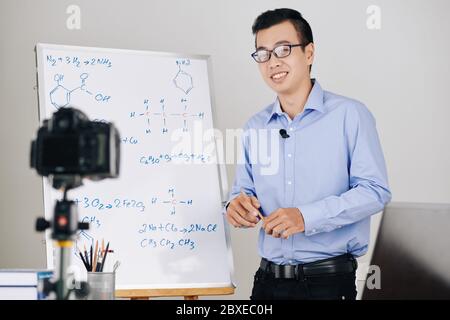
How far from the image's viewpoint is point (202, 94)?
2.16 meters

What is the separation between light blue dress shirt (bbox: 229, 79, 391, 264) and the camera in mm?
1581

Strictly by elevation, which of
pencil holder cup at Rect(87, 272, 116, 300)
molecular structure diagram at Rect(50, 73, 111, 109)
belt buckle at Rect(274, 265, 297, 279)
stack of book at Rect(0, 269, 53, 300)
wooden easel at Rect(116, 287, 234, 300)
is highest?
molecular structure diagram at Rect(50, 73, 111, 109)

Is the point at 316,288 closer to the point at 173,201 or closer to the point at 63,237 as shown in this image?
the point at 173,201

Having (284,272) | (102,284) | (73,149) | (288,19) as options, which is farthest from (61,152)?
(288,19)

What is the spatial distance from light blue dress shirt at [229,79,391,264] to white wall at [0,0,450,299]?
0.74 meters

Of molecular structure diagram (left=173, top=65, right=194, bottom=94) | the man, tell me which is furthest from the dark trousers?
molecular structure diagram (left=173, top=65, right=194, bottom=94)

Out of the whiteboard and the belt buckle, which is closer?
the belt buckle

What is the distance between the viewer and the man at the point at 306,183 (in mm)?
1583

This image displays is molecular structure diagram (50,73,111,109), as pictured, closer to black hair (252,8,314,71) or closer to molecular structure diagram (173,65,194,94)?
molecular structure diagram (173,65,194,94)

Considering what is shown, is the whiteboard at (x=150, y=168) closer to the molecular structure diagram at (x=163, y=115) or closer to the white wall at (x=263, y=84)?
the molecular structure diagram at (x=163, y=115)

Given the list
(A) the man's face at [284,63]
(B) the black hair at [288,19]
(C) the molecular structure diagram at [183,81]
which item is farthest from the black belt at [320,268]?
(C) the molecular structure diagram at [183,81]

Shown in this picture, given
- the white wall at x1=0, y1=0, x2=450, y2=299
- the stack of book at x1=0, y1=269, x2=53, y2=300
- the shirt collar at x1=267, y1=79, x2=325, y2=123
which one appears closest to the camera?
the stack of book at x1=0, y1=269, x2=53, y2=300
